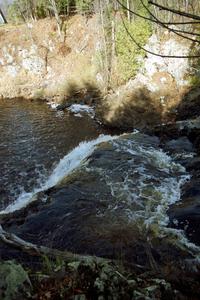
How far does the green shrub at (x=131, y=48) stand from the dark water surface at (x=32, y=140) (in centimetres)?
539

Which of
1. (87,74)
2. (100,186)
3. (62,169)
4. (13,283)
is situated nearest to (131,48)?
(87,74)

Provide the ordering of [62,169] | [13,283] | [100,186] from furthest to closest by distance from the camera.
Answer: [62,169] < [100,186] < [13,283]

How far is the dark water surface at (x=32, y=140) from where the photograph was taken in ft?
49.8

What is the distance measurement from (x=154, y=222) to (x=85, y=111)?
59.2 ft

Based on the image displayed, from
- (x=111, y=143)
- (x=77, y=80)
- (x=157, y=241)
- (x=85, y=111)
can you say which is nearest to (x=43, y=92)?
(x=77, y=80)

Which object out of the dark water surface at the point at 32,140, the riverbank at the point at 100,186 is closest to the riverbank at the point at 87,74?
the riverbank at the point at 100,186

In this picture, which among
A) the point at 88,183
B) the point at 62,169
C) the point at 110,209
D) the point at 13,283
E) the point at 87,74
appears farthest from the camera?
the point at 87,74

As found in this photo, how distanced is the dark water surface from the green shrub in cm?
539

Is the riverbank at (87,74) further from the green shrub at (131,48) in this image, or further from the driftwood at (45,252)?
the driftwood at (45,252)

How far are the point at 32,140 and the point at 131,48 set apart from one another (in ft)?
38.8

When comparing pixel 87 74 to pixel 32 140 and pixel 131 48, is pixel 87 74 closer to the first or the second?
pixel 131 48

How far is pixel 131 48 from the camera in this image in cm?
2669

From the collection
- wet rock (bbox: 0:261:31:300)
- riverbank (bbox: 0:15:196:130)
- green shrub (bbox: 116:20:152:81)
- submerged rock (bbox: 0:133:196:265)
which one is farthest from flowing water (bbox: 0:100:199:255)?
green shrub (bbox: 116:20:152:81)

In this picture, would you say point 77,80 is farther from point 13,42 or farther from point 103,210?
point 103,210
